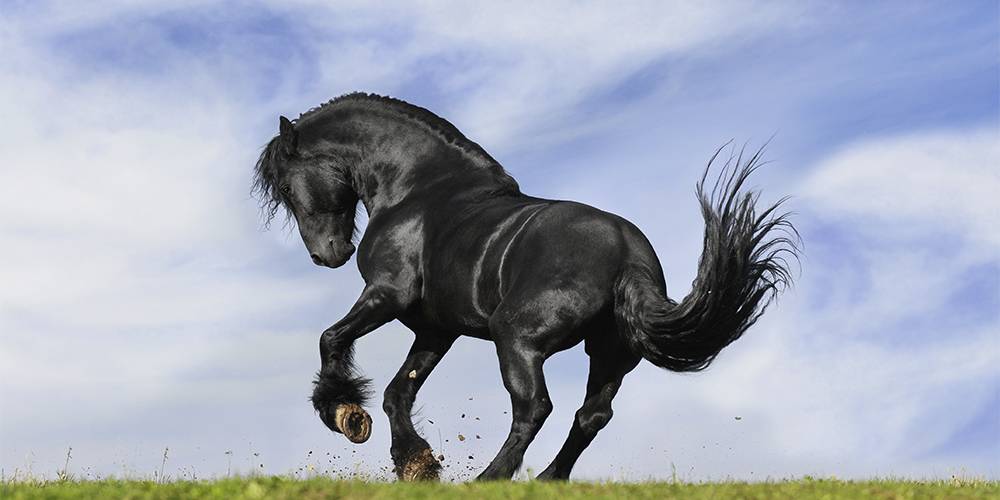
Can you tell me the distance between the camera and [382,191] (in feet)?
34.7

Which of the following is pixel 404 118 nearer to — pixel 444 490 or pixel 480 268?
pixel 480 268

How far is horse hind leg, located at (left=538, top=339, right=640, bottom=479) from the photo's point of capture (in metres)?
9.11

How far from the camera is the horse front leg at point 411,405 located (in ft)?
31.7

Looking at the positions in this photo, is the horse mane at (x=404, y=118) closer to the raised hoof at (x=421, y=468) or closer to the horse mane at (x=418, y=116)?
the horse mane at (x=418, y=116)

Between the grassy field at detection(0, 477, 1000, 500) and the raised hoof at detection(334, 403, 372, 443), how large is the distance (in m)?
1.71

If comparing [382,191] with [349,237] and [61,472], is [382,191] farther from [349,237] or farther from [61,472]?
[61,472]

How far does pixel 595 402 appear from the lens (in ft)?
29.9

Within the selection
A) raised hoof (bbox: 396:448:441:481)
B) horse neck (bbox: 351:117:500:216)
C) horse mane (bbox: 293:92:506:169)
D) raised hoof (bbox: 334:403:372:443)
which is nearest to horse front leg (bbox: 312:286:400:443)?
raised hoof (bbox: 334:403:372:443)

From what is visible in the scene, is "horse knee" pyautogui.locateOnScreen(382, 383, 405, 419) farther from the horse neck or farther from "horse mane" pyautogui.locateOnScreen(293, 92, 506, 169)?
"horse mane" pyautogui.locateOnScreen(293, 92, 506, 169)

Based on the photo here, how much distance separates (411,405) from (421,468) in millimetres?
813

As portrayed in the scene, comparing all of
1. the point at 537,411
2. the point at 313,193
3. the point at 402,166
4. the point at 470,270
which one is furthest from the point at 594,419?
the point at 313,193

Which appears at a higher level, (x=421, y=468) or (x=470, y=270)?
(x=470, y=270)

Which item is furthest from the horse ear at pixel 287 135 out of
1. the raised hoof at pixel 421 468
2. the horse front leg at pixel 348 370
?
the raised hoof at pixel 421 468

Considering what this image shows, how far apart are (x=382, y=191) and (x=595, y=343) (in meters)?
2.61
